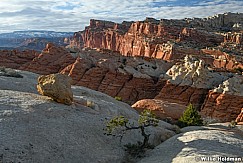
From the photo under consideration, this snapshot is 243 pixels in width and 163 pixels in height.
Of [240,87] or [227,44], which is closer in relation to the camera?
[240,87]

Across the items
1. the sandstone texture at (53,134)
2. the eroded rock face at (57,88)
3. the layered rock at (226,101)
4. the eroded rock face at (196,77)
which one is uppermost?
the eroded rock face at (57,88)

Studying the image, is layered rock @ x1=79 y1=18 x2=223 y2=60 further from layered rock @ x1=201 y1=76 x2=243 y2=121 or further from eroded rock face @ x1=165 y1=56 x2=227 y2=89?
layered rock @ x1=201 y1=76 x2=243 y2=121

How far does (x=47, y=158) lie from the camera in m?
13.0

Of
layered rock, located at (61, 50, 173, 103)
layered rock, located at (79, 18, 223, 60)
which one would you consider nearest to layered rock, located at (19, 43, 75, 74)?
layered rock, located at (61, 50, 173, 103)

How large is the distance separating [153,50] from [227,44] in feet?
82.1

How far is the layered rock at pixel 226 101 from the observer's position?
45906 millimetres

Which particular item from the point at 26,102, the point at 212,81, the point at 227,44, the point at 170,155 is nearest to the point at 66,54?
the point at 212,81

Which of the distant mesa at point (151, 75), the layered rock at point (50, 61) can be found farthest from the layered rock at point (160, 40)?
the layered rock at point (50, 61)

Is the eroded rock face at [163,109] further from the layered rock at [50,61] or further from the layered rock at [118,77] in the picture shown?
the layered rock at [50,61]

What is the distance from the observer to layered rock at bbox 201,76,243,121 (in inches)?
1807

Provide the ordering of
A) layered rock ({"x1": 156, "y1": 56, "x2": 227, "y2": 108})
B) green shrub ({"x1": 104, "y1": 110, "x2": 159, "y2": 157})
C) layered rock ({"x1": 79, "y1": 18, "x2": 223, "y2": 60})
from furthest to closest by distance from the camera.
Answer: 1. layered rock ({"x1": 79, "y1": 18, "x2": 223, "y2": 60})
2. layered rock ({"x1": 156, "y1": 56, "x2": 227, "y2": 108})
3. green shrub ({"x1": 104, "y1": 110, "x2": 159, "y2": 157})

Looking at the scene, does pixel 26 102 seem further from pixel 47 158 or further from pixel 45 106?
pixel 47 158

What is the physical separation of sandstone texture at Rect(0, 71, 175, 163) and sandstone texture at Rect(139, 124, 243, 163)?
1.74m

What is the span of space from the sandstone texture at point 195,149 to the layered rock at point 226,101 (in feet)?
→ 92.9
